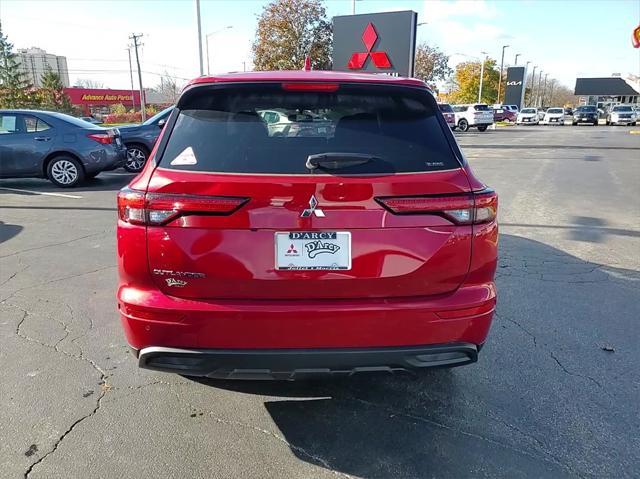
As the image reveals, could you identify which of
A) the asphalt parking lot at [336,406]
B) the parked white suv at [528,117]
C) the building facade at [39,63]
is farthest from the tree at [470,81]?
the building facade at [39,63]

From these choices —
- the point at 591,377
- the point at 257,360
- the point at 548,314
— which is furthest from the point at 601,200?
the point at 257,360

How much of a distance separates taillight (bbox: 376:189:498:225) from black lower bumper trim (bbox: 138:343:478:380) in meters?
0.63

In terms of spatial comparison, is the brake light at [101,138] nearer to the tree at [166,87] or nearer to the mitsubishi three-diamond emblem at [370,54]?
the mitsubishi three-diamond emblem at [370,54]

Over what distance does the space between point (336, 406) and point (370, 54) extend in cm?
1616

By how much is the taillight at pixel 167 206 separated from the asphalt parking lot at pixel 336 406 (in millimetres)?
1200

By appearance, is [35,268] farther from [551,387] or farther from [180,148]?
[551,387]

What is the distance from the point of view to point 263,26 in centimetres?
3103

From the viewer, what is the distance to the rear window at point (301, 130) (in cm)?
226

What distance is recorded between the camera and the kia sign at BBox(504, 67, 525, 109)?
7256cm

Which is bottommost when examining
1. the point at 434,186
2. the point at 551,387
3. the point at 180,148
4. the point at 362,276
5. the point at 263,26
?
the point at 551,387

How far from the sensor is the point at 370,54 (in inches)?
670

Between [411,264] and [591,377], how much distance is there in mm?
1801

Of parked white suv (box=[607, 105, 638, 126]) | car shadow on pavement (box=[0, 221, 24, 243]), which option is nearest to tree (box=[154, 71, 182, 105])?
parked white suv (box=[607, 105, 638, 126])

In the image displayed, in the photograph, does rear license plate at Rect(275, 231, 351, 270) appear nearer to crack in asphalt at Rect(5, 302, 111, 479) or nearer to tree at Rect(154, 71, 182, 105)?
crack in asphalt at Rect(5, 302, 111, 479)
